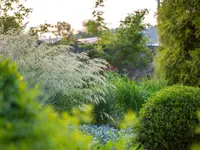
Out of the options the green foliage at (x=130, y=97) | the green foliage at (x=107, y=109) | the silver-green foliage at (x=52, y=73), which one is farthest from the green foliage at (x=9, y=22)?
the green foliage at (x=107, y=109)

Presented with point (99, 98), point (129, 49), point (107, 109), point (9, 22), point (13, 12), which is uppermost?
point (13, 12)

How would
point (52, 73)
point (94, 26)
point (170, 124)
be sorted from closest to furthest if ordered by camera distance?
point (170, 124) → point (52, 73) → point (94, 26)

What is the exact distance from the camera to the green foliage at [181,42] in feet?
19.2

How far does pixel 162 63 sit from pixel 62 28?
471 inches

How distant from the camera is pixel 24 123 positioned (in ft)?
2.93

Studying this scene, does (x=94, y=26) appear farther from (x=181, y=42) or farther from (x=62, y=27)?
(x=181, y=42)

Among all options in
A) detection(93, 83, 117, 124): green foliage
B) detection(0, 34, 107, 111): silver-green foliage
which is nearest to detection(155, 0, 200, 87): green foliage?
detection(93, 83, 117, 124): green foliage

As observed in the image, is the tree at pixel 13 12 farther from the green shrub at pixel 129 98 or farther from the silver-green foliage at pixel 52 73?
the green shrub at pixel 129 98

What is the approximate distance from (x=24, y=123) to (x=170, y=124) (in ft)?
10.1

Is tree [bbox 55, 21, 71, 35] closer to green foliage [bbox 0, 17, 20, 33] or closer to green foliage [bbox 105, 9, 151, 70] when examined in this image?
green foliage [bbox 105, 9, 151, 70]

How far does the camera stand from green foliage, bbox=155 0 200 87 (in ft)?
19.2

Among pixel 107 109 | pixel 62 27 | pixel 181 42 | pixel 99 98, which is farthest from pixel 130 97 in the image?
pixel 62 27

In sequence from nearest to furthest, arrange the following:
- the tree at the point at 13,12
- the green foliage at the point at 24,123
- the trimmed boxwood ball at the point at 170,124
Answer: the green foliage at the point at 24,123 → the trimmed boxwood ball at the point at 170,124 → the tree at the point at 13,12

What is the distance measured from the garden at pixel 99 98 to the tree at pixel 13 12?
480cm
